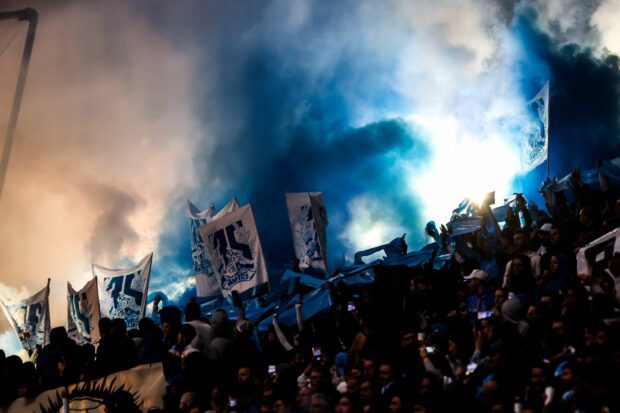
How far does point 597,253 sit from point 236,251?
629cm

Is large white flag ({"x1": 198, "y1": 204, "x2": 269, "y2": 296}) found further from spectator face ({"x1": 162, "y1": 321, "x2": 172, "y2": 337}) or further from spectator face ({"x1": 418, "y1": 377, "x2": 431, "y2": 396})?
spectator face ({"x1": 418, "y1": 377, "x2": 431, "y2": 396})

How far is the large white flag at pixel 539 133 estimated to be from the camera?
13.5 m

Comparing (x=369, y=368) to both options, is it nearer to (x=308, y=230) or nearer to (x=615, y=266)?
(x=615, y=266)

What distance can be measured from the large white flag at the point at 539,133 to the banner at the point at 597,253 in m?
4.07

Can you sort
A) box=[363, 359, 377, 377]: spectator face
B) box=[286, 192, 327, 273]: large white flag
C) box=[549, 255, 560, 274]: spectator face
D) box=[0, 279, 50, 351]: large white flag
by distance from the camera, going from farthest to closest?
box=[0, 279, 50, 351]: large white flag
box=[286, 192, 327, 273]: large white flag
box=[549, 255, 560, 274]: spectator face
box=[363, 359, 377, 377]: spectator face

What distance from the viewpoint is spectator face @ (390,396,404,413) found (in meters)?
6.86

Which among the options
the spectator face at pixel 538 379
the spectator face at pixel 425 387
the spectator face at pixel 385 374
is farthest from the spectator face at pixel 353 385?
the spectator face at pixel 538 379

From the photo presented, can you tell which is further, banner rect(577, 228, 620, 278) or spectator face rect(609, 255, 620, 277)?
banner rect(577, 228, 620, 278)

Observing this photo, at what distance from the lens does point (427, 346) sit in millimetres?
8391

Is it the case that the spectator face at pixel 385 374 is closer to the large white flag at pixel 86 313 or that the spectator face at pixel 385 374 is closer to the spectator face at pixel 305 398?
the spectator face at pixel 305 398

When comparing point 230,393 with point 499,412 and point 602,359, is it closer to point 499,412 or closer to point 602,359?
point 499,412

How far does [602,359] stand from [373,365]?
8.36 ft

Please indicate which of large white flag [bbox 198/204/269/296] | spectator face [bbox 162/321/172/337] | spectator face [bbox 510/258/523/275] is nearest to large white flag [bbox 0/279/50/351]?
large white flag [bbox 198/204/269/296]

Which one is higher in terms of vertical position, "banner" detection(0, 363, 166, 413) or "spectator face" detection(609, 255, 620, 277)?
"banner" detection(0, 363, 166, 413)
